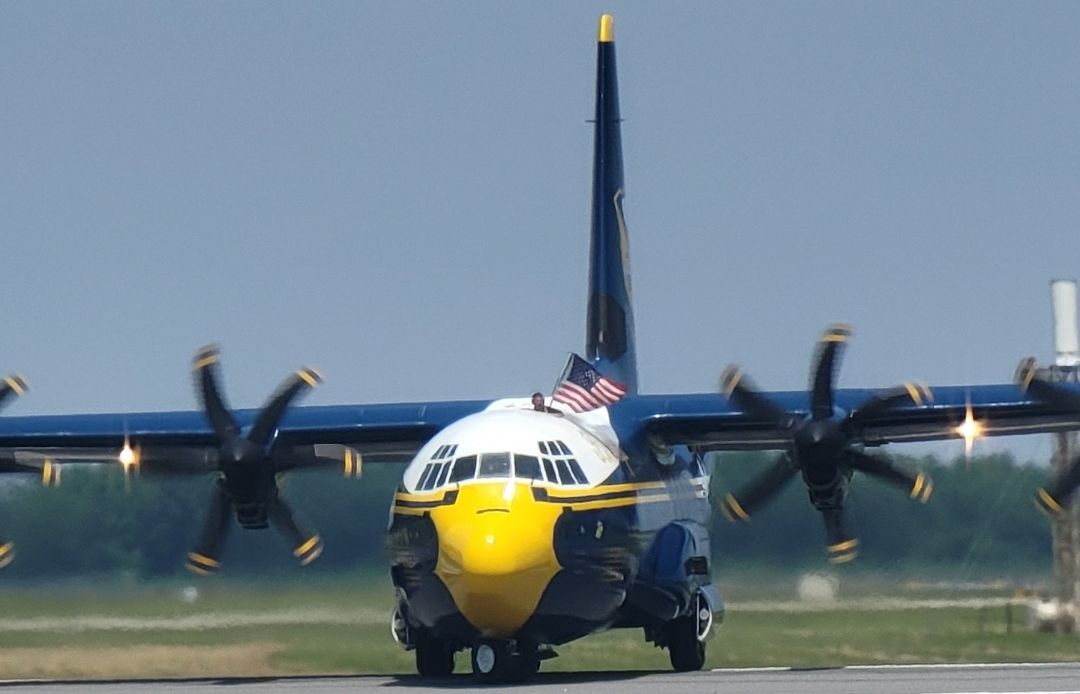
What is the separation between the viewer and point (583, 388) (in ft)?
86.8

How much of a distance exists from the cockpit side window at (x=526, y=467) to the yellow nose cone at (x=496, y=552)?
18 centimetres

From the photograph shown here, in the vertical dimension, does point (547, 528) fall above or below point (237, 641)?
above

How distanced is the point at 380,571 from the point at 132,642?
19.1 feet

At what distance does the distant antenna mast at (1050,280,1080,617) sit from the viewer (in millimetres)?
33406

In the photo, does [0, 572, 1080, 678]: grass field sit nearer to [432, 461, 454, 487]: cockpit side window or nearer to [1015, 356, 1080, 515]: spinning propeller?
[1015, 356, 1080, 515]: spinning propeller

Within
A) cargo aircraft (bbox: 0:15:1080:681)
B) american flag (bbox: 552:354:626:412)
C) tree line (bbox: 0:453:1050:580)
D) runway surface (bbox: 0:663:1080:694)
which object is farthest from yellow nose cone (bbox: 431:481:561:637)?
tree line (bbox: 0:453:1050:580)

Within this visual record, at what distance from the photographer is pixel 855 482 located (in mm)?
39781

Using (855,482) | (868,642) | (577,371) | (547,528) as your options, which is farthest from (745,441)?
(855,482)

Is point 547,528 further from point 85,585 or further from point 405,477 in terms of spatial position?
point 85,585

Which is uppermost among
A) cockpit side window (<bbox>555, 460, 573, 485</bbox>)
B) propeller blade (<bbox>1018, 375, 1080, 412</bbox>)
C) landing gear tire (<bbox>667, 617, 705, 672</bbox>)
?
propeller blade (<bbox>1018, 375, 1080, 412</bbox>)

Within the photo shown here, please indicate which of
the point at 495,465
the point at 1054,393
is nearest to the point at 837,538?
the point at 1054,393

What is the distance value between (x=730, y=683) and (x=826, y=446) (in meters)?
3.30

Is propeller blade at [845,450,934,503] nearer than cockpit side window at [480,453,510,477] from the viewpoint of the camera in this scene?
No

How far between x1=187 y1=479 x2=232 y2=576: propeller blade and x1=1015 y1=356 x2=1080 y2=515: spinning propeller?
383 inches
